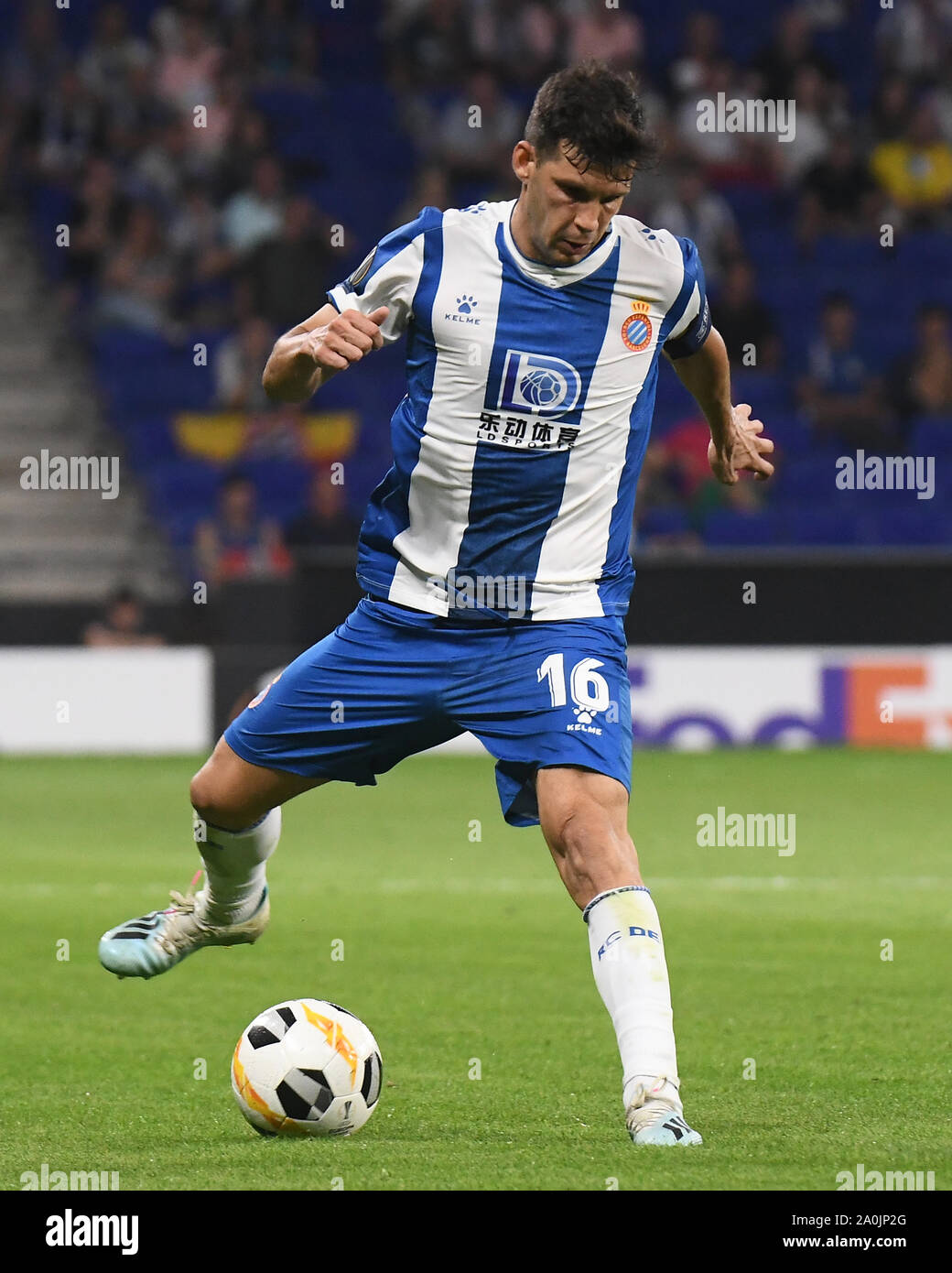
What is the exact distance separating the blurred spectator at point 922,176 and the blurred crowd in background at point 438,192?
2cm

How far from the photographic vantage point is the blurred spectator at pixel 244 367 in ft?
52.6

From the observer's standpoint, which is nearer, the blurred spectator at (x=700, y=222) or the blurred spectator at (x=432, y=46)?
the blurred spectator at (x=700, y=222)

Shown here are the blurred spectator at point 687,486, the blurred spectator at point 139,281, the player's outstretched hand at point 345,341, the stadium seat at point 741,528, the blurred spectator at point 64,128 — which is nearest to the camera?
the player's outstretched hand at point 345,341

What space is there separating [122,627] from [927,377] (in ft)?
22.6

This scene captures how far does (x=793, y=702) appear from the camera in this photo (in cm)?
1377

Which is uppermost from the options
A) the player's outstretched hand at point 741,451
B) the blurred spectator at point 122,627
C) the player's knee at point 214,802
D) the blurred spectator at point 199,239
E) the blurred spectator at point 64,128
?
the blurred spectator at point 64,128

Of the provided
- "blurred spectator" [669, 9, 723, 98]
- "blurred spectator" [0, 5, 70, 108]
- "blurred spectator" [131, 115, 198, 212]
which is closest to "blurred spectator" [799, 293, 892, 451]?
"blurred spectator" [669, 9, 723, 98]

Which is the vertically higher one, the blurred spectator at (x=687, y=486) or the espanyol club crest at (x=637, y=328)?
the blurred spectator at (x=687, y=486)

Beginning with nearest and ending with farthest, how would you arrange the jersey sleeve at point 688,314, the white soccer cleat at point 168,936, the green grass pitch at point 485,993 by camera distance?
1. the green grass pitch at point 485,993
2. the jersey sleeve at point 688,314
3. the white soccer cleat at point 168,936

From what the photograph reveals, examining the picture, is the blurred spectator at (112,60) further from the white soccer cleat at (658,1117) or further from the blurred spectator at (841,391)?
the white soccer cleat at (658,1117)

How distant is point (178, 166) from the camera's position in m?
17.7

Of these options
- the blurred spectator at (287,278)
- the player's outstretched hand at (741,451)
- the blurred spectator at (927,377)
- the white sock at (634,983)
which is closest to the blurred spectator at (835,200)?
the blurred spectator at (927,377)

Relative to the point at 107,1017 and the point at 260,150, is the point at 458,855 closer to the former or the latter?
the point at 107,1017
